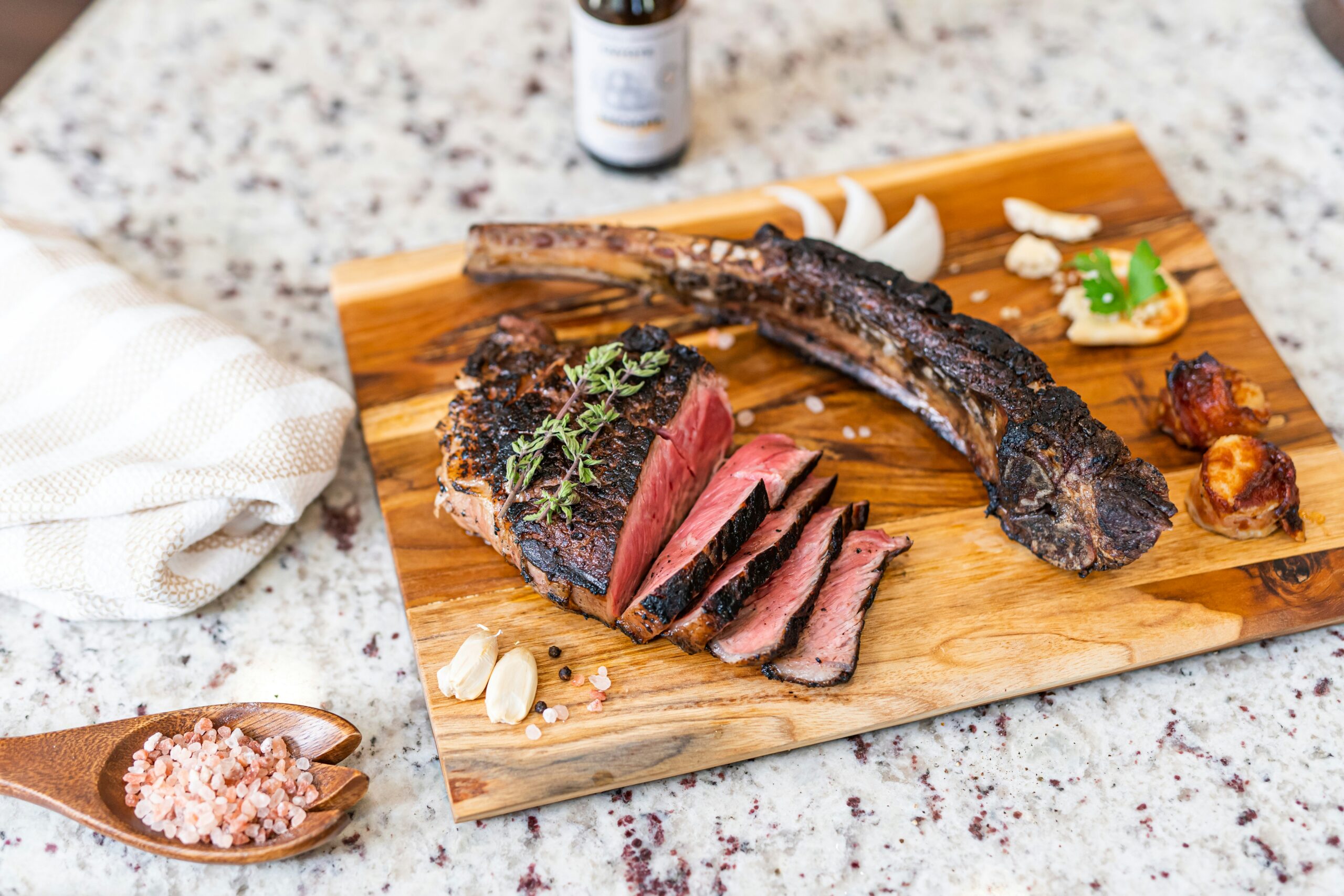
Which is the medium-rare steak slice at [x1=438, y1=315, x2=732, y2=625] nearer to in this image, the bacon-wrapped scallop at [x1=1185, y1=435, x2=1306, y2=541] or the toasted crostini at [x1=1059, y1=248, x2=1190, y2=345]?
the toasted crostini at [x1=1059, y1=248, x2=1190, y2=345]

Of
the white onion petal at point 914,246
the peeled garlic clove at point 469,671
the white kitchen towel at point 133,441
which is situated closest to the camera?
the peeled garlic clove at point 469,671

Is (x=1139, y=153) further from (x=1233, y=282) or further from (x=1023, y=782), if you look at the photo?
(x=1023, y=782)

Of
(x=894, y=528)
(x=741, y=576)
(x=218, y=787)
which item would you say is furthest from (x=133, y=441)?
(x=894, y=528)

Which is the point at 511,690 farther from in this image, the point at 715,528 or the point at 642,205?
the point at 642,205

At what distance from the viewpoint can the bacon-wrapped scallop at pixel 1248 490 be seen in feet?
8.73

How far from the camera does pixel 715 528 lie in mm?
2535

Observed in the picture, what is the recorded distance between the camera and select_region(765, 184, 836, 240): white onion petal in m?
3.37

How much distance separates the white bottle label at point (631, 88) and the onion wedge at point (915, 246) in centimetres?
81

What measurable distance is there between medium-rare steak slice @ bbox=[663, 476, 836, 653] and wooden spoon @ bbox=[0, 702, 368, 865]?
2.68 ft

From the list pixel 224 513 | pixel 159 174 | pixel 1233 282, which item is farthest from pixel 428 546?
pixel 1233 282

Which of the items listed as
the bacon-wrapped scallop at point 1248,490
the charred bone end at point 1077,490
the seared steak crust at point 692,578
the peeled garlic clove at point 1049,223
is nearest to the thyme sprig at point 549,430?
the seared steak crust at point 692,578

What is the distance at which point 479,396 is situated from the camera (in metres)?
2.82

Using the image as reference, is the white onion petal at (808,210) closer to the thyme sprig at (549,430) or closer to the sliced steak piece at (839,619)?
the thyme sprig at (549,430)

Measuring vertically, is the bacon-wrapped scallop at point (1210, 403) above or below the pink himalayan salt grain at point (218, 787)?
above
